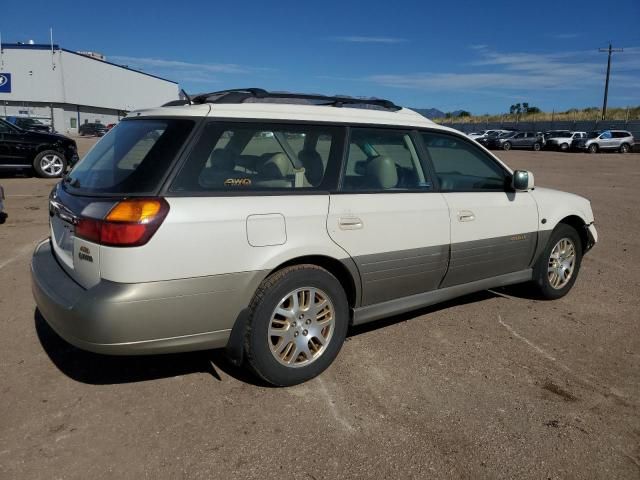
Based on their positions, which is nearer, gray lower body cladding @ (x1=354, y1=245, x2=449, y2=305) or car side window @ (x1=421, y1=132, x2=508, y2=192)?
gray lower body cladding @ (x1=354, y1=245, x2=449, y2=305)

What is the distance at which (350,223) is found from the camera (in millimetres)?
3482

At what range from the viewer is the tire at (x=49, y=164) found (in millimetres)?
13617

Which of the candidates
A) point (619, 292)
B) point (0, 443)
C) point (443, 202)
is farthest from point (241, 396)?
point (619, 292)

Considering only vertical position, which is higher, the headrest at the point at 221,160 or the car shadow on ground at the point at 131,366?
the headrest at the point at 221,160

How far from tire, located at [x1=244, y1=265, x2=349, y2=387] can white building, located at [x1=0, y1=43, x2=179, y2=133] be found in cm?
5646

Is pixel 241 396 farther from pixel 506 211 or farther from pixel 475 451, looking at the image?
pixel 506 211

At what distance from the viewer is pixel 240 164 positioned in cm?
323

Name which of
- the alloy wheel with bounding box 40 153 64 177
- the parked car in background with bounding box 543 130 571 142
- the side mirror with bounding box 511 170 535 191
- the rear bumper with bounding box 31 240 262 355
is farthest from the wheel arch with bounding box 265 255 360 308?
the parked car in background with bounding box 543 130 571 142

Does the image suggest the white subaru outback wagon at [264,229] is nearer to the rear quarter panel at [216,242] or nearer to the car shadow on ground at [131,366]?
the rear quarter panel at [216,242]

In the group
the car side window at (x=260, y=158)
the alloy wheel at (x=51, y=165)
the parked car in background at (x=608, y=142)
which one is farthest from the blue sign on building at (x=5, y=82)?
the car side window at (x=260, y=158)

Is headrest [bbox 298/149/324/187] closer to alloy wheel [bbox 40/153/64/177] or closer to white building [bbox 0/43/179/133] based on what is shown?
alloy wheel [bbox 40/153/64/177]

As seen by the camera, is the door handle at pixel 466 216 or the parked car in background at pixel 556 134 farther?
the parked car in background at pixel 556 134

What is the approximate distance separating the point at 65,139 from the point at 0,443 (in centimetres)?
1286

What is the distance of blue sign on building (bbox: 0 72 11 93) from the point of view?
2279 inches
